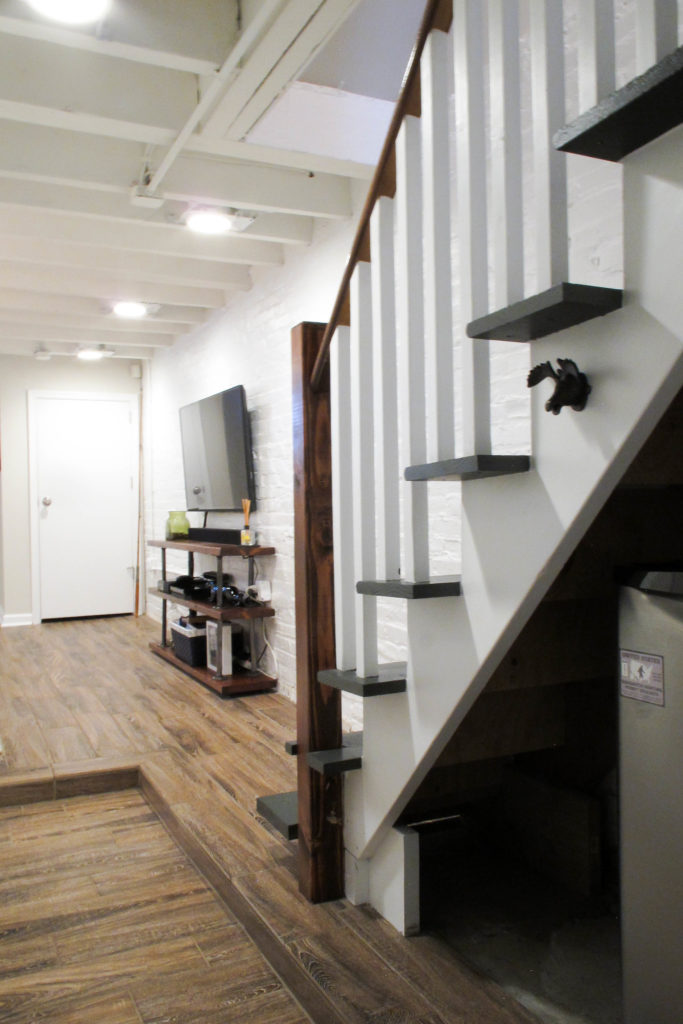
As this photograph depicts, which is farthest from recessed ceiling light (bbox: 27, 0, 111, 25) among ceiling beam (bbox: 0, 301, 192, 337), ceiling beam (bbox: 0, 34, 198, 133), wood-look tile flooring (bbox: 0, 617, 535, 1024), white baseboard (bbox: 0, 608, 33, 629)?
white baseboard (bbox: 0, 608, 33, 629)

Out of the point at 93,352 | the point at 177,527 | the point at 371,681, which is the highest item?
the point at 93,352

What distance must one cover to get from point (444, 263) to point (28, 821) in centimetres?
235

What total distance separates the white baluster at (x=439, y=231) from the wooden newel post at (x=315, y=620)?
0.58 metres

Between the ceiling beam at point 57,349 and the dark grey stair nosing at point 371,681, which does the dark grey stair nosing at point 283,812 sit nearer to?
the dark grey stair nosing at point 371,681

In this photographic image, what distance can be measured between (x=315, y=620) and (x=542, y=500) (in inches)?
34.4

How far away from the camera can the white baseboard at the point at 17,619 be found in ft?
21.9

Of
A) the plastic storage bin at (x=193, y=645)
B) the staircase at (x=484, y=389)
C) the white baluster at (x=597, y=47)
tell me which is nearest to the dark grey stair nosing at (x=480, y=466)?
the staircase at (x=484, y=389)

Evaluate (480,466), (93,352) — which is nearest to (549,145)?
(480,466)

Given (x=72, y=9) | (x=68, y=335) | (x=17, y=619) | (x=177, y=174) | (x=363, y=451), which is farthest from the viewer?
(x=17, y=619)

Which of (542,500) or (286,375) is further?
(286,375)

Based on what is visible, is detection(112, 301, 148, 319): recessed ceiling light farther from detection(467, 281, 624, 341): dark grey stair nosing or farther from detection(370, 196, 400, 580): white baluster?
detection(467, 281, 624, 341): dark grey stair nosing

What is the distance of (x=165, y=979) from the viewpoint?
5.63 ft

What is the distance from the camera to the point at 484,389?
132cm

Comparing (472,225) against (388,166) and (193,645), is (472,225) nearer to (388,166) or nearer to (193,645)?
(388,166)
